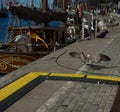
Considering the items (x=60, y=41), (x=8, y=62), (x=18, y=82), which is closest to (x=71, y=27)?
(x=60, y=41)

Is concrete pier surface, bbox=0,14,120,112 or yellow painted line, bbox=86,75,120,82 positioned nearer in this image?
concrete pier surface, bbox=0,14,120,112

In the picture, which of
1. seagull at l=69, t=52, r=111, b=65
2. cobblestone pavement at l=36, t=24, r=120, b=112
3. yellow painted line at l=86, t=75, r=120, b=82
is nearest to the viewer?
cobblestone pavement at l=36, t=24, r=120, b=112

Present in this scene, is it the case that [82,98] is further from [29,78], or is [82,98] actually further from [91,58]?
[91,58]

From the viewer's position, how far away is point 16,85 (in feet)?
35.6

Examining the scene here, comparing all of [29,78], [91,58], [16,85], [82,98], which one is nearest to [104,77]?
[91,58]

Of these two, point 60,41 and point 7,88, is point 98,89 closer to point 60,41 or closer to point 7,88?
point 7,88

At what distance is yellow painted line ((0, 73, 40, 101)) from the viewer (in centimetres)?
991

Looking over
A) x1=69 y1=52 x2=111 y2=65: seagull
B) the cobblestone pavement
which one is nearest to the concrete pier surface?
the cobblestone pavement

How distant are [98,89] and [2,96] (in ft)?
8.26

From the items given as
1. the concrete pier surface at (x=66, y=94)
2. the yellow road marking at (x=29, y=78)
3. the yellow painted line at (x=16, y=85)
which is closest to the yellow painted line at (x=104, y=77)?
the yellow road marking at (x=29, y=78)

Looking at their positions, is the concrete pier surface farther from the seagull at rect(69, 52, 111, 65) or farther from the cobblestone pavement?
the seagull at rect(69, 52, 111, 65)

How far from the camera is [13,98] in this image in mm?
9773

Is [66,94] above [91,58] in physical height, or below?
below

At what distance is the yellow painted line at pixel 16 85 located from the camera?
9.91 meters
